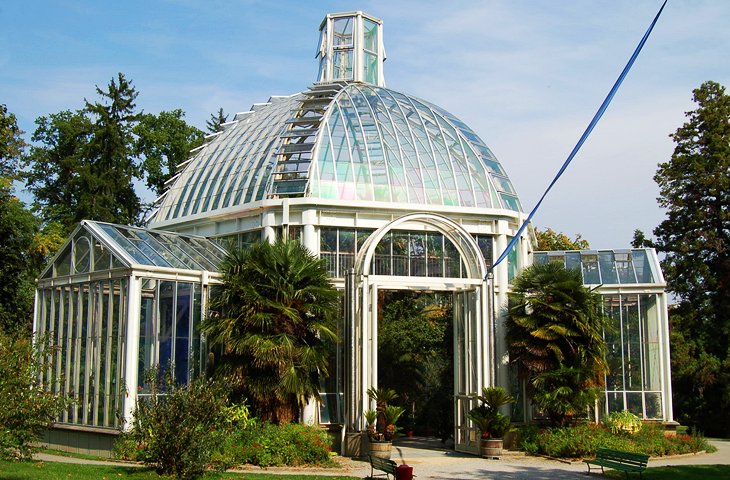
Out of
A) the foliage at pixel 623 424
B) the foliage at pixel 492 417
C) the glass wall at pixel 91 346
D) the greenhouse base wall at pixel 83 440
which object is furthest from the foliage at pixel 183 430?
the foliage at pixel 623 424

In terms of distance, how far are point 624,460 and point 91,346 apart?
567 inches

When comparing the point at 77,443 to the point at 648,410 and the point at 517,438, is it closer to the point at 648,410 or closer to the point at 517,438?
the point at 517,438

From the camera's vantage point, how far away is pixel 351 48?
1401 inches

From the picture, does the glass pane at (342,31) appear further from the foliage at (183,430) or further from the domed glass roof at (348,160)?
the foliage at (183,430)

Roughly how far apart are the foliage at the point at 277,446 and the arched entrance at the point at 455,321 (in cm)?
244

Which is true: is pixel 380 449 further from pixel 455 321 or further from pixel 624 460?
pixel 624 460

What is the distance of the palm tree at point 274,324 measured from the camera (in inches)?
843

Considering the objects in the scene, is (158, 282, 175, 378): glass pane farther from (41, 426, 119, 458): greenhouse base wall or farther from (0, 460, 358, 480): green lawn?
(0, 460, 358, 480): green lawn

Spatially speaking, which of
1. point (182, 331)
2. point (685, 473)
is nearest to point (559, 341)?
point (685, 473)

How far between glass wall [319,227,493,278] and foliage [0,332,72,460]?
12047mm

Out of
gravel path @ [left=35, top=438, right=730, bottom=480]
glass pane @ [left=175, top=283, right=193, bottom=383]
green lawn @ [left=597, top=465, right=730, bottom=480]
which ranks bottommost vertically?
gravel path @ [left=35, top=438, right=730, bottom=480]

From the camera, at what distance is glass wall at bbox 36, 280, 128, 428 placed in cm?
2248

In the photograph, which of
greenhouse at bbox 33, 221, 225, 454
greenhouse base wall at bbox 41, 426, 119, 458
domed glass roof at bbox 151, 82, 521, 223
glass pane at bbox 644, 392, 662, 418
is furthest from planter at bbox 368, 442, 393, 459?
glass pane at bbox 644, 392, 662, 418

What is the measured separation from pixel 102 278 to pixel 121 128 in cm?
2834
